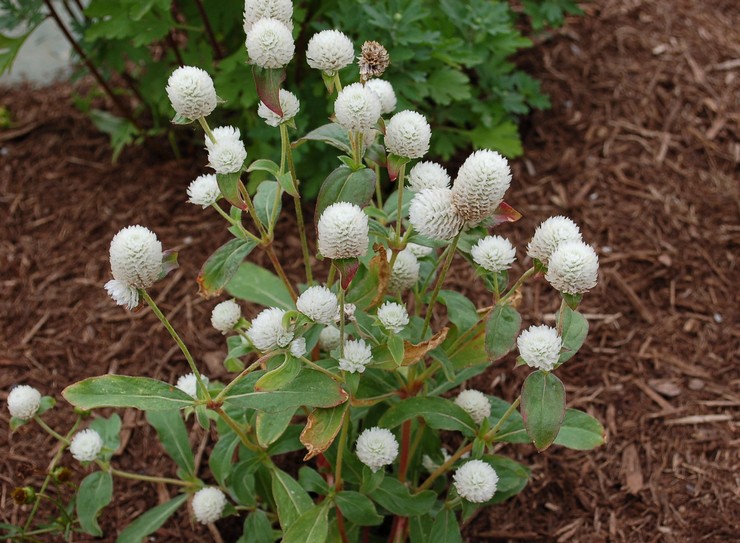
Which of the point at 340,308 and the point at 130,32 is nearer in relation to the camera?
Result: the point at 340,308

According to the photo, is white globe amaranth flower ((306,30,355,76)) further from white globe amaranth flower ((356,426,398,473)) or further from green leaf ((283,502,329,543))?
green leaf ((283,502,329,543))

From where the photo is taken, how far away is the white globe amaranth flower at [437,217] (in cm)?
175

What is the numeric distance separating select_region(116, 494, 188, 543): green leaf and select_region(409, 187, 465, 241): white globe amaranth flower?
130 centimetres

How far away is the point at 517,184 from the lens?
389cm

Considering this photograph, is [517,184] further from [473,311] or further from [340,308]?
[340,308]

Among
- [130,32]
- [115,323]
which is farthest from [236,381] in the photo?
[130,32]

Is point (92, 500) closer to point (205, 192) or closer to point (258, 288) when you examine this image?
point (258, 288)

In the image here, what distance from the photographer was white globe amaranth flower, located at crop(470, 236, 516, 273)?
188 centimetres

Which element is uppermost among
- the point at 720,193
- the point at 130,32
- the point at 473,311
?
the point at 130,32

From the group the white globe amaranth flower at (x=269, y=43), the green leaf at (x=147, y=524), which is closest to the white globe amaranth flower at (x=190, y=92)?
the white globe amaranth flower at (x=269, y=43)

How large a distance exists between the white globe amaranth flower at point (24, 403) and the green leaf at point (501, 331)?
4.48 feet

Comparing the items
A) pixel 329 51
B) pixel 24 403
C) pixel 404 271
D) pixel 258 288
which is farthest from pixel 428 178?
pixel 24 403

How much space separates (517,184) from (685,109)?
1031mm

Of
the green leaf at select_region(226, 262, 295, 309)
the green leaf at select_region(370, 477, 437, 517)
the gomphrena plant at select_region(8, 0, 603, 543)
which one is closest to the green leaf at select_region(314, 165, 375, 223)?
the gomphrena plant at select_region(8, 0, 603, 543)
